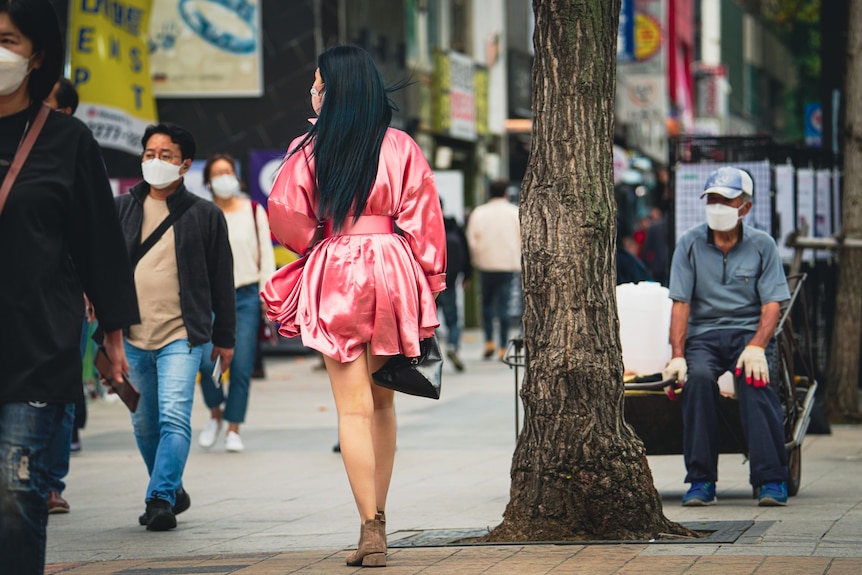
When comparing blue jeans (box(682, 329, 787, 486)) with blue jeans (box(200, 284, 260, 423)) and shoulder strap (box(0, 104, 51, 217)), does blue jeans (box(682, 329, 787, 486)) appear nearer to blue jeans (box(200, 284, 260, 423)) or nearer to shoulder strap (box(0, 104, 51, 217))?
blue jeans (box(200, 284, 260, 423))

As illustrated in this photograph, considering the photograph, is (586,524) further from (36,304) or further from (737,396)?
(36,304)

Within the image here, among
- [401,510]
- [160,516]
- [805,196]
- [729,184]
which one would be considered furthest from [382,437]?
[805,196]

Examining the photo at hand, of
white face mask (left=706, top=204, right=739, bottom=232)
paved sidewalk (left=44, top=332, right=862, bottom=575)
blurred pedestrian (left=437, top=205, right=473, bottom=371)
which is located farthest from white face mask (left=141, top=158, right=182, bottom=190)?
blurred pedestrian (left=437, top=205, right=473, bottom=371)

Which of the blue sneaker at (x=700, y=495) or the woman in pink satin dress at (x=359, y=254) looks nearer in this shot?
the woman in pink satin dress at (x=359, y=254)

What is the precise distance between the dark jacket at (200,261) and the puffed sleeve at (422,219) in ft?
6.02

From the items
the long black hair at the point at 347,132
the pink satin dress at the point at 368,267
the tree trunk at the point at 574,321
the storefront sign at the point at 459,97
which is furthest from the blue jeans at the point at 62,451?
the storefront sign at the point at 459,97

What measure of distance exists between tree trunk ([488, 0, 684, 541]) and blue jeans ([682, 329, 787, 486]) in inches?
50.6

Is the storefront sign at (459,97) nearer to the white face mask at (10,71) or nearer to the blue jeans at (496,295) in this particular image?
the blue jeans at (496,295)

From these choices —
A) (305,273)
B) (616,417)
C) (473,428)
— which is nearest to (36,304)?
(305,273)

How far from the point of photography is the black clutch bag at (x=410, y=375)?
5965 mm

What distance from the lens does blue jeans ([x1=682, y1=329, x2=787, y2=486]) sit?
7.58m

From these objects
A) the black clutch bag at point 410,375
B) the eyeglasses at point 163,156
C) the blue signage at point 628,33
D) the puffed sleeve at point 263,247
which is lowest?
the black clutch bag at point 410,375

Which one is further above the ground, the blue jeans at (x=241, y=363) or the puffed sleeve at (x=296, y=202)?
the puffed sleeve at (x=296, y=202)

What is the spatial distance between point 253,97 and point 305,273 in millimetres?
14676
